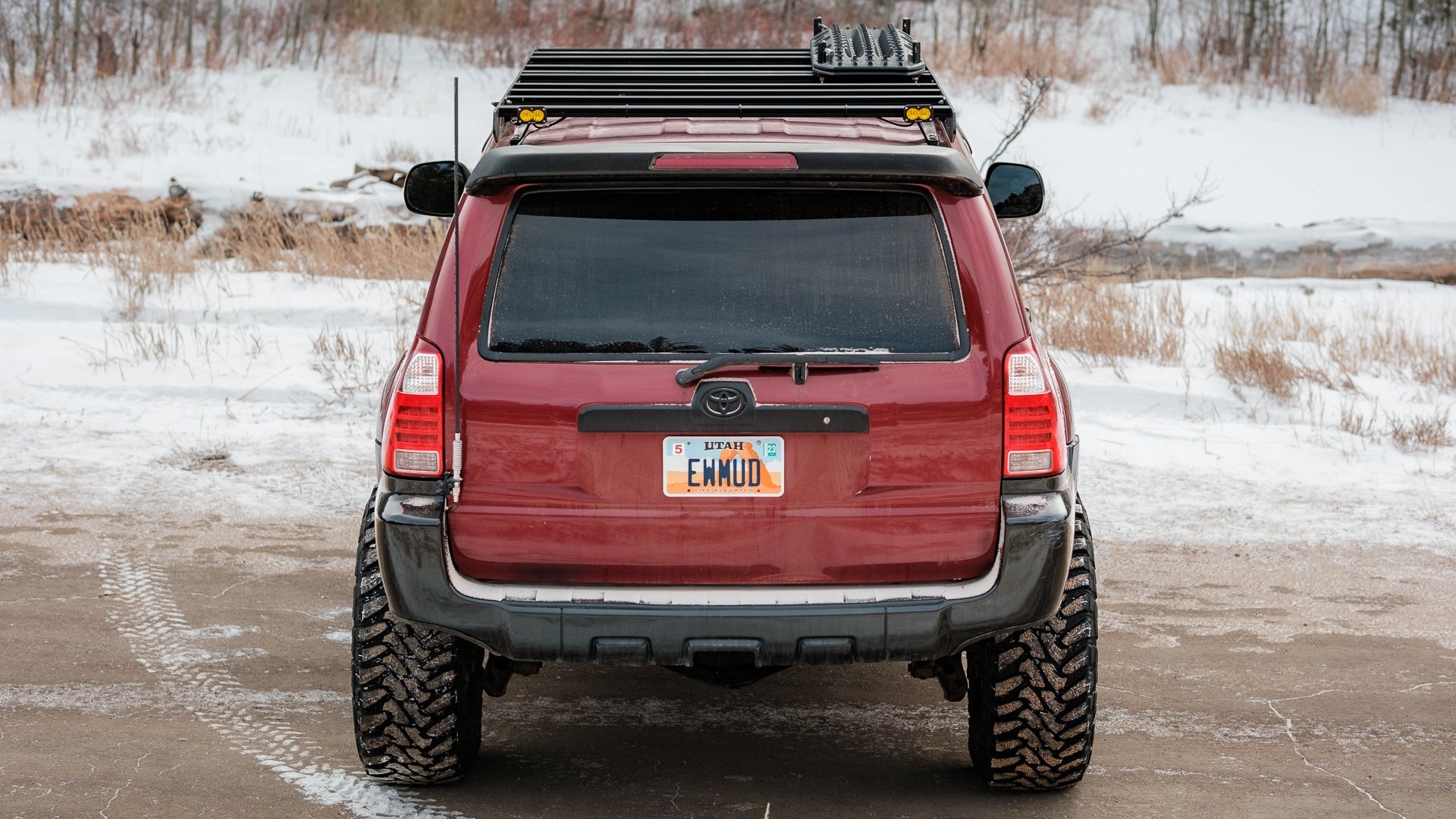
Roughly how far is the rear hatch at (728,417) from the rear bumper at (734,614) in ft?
0.24

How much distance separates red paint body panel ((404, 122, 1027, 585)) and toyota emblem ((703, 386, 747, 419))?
37mm

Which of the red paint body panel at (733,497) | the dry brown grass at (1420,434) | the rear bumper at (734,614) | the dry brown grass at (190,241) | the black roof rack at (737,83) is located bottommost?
the dry brown grass at (1420,434)

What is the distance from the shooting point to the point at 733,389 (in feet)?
11.3

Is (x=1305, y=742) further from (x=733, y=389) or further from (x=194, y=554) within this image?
(x=194, y=554)

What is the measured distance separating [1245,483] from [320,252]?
26.9 feet

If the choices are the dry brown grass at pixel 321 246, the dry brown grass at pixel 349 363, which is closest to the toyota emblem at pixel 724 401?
the dry brown grass at pixel 349 363

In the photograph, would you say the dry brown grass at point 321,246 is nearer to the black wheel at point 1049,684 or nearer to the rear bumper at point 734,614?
the rear bumper at point 734,614

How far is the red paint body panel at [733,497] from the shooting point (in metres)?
3.47

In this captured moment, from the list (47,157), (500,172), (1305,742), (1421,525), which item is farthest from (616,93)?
(47,157)

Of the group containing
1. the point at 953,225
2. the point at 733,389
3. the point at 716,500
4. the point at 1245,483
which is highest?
the point at 953,225

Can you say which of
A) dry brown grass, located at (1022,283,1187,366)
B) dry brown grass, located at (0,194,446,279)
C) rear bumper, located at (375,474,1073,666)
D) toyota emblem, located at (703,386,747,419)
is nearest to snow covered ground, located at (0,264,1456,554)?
dry brown grass, located at (1022,283,1187,366)

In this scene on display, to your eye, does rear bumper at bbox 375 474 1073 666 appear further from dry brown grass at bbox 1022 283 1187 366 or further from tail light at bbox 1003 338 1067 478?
dry brown grass at bbox 1022 283 1187 366

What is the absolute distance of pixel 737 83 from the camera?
15.9 feet

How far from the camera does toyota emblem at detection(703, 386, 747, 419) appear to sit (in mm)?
3441
